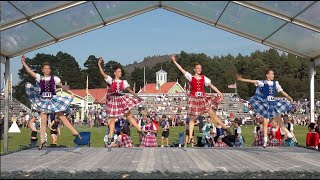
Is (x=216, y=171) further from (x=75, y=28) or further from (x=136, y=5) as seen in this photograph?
(x=75, y=28)

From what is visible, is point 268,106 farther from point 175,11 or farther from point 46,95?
point 46,95

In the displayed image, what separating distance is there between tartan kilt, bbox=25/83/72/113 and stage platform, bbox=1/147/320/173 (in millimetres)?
1033

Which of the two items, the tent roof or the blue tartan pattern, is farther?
the blue tartan pattern

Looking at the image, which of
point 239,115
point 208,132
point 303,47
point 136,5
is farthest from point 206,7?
point 239,115

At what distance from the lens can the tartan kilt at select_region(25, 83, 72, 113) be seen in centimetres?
1104

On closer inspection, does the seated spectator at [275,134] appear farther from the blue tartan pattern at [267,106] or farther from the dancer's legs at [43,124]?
the dancer's legs at [43,124]

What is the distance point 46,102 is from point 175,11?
4631 mm

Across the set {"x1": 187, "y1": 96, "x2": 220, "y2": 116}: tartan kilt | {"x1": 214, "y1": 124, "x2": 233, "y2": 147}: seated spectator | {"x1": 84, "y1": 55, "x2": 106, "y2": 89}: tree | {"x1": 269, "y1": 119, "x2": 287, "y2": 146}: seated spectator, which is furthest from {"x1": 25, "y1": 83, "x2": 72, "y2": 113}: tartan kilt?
{"x1": 84, "y1": 55, "x2": 106, "y2": 89}: tree

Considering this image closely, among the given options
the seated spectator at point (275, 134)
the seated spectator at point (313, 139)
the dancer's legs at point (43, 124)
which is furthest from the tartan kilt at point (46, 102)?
the seated spectator at point (275, 134)

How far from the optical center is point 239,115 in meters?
57.6

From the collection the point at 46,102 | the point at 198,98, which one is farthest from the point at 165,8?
the point at 46,102

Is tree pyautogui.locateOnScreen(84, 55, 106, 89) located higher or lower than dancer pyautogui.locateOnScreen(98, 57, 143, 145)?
higher

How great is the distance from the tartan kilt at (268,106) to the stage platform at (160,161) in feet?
5.02

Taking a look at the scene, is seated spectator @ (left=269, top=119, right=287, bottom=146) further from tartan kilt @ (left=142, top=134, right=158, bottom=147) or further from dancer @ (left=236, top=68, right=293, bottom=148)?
tartan kilt @ (left=142, top=134, right=158, bottom=147)
